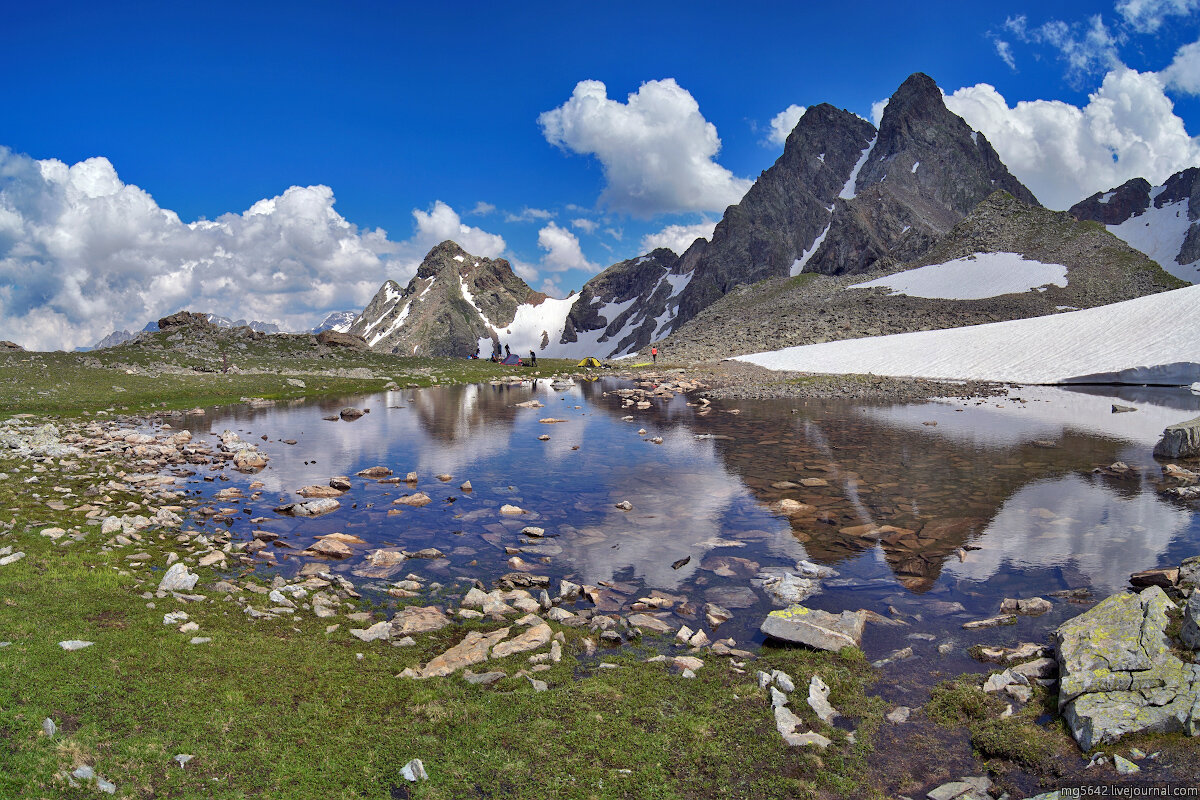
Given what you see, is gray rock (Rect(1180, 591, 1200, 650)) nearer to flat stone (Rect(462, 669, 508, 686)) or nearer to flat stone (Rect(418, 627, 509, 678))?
flat stone (Rect(462, 669, 508, 686))

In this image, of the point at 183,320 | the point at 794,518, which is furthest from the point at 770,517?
the point at 183,320

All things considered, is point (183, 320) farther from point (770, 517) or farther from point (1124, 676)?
point (1124, 676)

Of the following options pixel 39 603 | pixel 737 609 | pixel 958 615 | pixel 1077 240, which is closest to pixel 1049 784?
pixel 958 615

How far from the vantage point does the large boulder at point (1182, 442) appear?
22391 millimetres

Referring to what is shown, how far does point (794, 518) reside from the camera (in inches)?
693

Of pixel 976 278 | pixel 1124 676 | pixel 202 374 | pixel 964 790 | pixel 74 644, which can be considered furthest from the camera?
pixel 976 278

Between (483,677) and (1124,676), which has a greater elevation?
(1124,676)

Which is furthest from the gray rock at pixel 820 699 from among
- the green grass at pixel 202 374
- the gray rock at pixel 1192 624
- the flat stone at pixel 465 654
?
the green grass at pixel 202 374

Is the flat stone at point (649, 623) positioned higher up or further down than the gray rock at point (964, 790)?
further down

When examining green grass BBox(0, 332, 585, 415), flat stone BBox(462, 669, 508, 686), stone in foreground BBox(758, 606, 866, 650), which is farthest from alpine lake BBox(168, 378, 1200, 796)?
green grass BBox(0, 332, 585, 415)

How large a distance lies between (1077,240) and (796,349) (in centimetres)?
7967

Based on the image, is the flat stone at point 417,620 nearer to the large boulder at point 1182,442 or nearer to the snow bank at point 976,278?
the large boulder at point 1182,442

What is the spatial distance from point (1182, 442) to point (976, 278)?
353 ft

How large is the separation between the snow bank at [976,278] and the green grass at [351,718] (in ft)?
387
